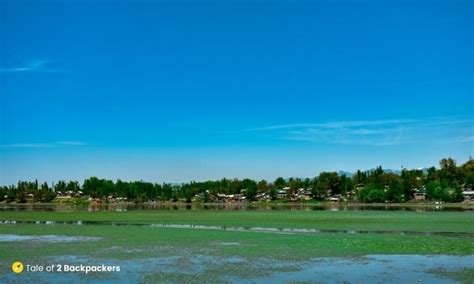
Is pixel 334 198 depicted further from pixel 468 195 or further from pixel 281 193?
pixel 468 195

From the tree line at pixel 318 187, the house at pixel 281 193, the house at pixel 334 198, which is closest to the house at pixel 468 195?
the tree line at pixel 318 187

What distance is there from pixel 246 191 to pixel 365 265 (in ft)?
476

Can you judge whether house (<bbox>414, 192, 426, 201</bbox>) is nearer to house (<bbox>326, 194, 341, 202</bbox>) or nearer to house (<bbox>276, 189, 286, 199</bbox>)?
house (<bbox>326, 194, 341, 202</bbox>)

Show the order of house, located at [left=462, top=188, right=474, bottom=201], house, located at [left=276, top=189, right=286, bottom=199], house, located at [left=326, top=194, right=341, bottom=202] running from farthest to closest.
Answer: house, located at [left=276, top=189, right=286, bottom=199], house, located at [left=326, top=194, right=341, bottom=202], house, located at [left=462, top=188, right=474, bottom=201]

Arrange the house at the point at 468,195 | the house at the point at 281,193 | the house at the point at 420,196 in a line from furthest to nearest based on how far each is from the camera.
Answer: the house at the point at 281,193 → the house at the point at 420,196 → the house at the point at 468,195

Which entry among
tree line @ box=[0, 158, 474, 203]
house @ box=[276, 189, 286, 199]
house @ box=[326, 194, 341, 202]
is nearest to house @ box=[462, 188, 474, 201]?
tree line @ box=[0, 158, 474, 203]

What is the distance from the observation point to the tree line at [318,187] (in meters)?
124

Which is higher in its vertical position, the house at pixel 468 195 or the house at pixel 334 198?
the house at pixel 468 195

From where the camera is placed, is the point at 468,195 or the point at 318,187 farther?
the point at 318,187

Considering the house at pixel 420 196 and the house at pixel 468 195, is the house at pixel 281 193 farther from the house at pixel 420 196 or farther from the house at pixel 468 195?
the house at pixel 468 195

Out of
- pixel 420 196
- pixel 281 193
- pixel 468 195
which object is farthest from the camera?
pixel 281 193

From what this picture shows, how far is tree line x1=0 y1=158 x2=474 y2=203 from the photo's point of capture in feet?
407

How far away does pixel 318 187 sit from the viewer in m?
149

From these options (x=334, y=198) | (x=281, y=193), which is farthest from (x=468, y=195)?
(x=281, y=193)
